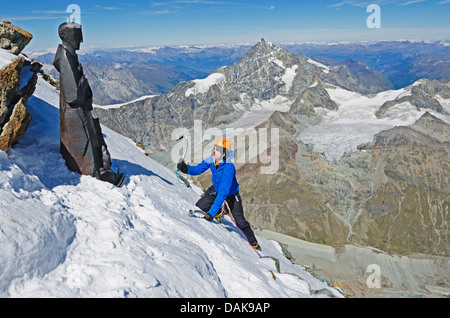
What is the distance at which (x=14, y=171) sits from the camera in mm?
8336

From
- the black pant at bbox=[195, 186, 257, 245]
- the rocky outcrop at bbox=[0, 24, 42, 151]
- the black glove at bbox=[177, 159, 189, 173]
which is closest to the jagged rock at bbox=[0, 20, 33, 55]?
the rocky outcrop at bbox=[0, 24, 42, 151]

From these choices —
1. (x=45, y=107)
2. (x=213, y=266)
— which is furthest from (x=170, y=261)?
(x=45, y=107)

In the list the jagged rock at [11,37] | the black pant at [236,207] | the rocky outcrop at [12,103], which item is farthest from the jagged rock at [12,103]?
the black pant at [236,207]

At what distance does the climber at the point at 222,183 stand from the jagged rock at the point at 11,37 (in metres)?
8.74

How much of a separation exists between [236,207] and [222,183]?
236 cm

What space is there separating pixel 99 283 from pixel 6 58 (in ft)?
30.9

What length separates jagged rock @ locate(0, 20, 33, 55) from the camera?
1222 centimetres

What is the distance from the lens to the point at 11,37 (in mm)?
12383

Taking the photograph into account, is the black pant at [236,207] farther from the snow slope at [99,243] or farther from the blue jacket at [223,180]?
the blue jacket at [223,180]

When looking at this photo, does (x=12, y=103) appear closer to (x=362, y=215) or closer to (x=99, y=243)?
(x=99, y=243)

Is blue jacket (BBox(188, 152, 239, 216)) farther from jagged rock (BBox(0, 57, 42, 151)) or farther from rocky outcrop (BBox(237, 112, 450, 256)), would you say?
rocky outcrop (BBox(237, 112, 450, 256))

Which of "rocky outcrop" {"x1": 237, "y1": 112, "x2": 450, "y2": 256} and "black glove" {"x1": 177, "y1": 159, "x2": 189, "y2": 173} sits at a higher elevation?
"black glove" {"x1": 177, "y1": 159, "x2": 189, "y2": 173}

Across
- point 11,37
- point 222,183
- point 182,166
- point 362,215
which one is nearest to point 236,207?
point 222,183
